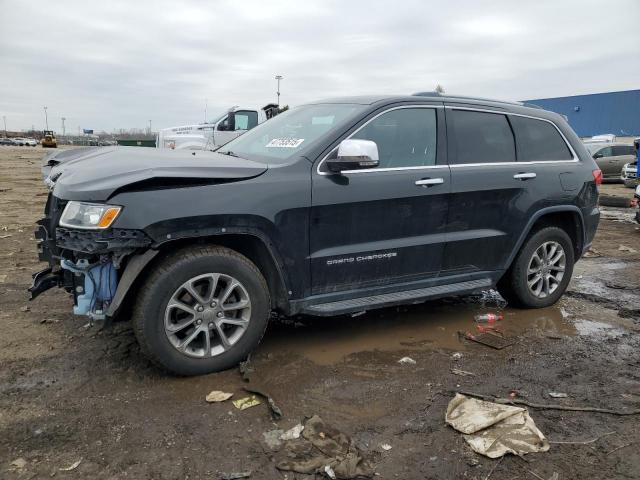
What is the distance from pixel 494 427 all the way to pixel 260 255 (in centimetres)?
179

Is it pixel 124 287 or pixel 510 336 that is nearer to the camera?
pixel 124 287

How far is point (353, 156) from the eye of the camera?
11.2 feet

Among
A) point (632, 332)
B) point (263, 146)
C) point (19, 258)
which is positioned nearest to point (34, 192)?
point (19, 258)

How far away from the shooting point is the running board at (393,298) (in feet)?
11.9

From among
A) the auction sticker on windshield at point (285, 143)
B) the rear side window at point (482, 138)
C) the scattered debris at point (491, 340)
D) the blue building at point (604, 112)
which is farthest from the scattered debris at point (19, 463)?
the blue building at point (604, 112)

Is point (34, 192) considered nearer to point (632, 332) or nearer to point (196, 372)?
point (196, 372)

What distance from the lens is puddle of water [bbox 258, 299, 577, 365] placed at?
13.0ft

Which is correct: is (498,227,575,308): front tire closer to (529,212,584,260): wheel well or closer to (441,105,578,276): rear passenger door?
(529,212,584,260): wheel well

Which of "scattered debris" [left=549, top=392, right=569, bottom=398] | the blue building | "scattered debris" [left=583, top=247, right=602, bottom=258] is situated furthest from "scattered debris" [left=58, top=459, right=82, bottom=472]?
the blue building

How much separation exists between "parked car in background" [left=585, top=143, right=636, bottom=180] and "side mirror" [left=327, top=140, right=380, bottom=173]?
1867cm

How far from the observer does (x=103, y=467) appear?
2.47 meters

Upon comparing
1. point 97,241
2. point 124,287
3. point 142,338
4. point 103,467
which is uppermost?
point 97,241

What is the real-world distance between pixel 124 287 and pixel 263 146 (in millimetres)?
1635

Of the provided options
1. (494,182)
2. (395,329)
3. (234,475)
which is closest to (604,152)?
(494,182)
